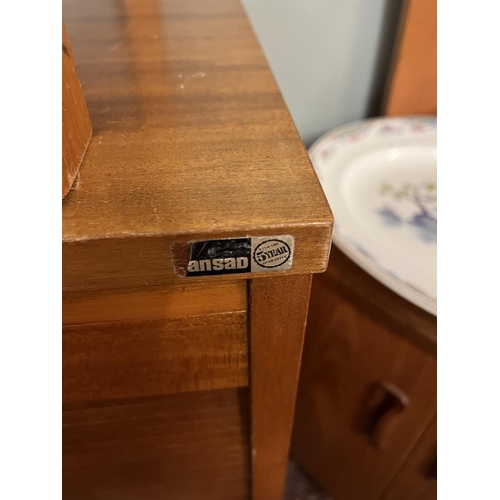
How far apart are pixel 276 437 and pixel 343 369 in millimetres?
266

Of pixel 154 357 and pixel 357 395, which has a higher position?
pixel 154 357

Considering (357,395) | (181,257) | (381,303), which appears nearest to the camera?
(181,257)

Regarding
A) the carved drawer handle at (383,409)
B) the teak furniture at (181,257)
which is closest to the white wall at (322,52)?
the teak furniture at (181,257)

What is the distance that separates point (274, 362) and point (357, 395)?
0.36 meters

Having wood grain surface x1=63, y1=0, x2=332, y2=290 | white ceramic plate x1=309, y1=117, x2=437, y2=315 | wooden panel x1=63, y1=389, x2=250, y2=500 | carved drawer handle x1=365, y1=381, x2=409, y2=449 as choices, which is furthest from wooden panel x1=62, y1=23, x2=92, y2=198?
carved drawer handle x1=365, y1=381, x2=409, y2=449

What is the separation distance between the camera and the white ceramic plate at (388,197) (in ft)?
1.73

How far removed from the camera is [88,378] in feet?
1.02

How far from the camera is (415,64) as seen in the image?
2.39 ft

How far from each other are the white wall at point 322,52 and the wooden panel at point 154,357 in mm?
484

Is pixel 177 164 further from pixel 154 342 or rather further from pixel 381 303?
pixel 381 303

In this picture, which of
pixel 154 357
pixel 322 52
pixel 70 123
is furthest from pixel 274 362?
pixel 322 52
